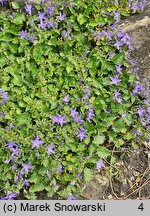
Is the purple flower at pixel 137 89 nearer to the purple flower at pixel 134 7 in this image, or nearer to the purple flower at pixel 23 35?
the purple flower at pixel 134 7

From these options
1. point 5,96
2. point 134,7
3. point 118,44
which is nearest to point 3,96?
point 5,96

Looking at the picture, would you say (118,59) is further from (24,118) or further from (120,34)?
(24,118)

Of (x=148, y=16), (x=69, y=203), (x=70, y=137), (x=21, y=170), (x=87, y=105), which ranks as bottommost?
(x=69, y=203)

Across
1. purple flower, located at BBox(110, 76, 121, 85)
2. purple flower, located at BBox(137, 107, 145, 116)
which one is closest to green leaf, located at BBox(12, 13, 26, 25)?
purple flower, located at BBox(110, 76, 121, 85)

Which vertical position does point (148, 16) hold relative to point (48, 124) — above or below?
above

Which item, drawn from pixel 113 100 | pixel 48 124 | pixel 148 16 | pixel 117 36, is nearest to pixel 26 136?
pixel 48 124

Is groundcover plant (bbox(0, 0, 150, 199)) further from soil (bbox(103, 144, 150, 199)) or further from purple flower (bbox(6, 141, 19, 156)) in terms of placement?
soil (bbox(103, 144, 150, 199))

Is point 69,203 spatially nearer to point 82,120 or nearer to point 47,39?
point 82,120

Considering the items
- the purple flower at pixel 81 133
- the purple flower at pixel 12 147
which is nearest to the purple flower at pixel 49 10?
the purple flower at pixel 81 133
